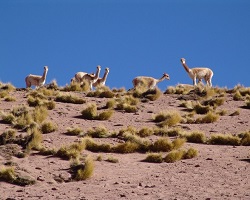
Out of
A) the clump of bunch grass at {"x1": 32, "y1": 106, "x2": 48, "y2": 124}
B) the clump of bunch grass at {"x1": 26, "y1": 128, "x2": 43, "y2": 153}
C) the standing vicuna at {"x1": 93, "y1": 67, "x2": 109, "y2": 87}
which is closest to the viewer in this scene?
the clump of bunch grass at {"x1": 26, "y1": 128, "x2": 43, "y2": 153}

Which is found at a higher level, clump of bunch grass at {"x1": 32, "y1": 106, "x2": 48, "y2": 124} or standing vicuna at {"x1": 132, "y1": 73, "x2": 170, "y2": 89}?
standing vicuna at {"x1": 132, "y1": 73, "x2": 170, "y2": 89}

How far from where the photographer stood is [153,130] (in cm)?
1745

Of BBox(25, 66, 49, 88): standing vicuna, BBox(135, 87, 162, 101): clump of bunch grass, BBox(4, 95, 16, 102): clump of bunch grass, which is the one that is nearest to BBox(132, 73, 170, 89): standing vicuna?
BBox(135, 87, 162, 101): clump of bunch grass

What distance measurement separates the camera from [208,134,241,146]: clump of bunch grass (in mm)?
16484

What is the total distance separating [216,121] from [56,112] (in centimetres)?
631

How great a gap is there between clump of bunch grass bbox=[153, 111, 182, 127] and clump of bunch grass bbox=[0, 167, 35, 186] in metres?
7.63

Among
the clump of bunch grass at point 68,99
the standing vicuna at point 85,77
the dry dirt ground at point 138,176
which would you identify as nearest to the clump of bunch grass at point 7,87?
the clump of bunch grass at point 68,99

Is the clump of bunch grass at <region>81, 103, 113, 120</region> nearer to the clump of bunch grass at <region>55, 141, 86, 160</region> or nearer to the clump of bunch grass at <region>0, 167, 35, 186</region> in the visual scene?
the clump of bunch grass at <region>55, 141, 86, 160</region>

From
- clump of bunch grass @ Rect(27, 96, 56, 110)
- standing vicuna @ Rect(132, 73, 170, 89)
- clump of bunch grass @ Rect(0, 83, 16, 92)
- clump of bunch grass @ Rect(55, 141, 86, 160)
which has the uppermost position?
standing vicuna @ Rect(132, 73, 170, 89)

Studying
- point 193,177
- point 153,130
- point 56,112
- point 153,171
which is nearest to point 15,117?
point 56,112

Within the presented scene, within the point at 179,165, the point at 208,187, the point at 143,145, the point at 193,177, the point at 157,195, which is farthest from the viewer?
the point at 143,145

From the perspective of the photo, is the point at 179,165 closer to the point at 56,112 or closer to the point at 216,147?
the point at 216,147

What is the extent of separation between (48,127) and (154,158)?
4235 mm

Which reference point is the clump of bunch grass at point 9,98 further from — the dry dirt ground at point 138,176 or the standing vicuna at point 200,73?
the standing vicuna at point 200,73
